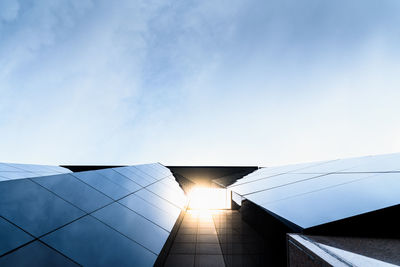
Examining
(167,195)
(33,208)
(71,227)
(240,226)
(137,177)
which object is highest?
(33,208)

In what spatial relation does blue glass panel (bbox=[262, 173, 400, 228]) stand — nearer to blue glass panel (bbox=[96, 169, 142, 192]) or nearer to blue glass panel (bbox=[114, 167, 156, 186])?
blue glass panel (bbox=[96, 169, 142, 192])

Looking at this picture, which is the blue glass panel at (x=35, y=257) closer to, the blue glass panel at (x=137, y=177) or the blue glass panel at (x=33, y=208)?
the blue glass panel at (x=33, y=208)

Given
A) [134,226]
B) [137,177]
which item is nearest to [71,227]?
[134,226]

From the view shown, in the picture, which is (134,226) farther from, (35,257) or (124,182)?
(124,182)

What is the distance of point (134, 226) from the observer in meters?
5.17

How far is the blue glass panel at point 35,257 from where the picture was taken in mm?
2783

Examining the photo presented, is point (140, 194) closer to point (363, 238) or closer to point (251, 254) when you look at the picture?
point (251, 254)

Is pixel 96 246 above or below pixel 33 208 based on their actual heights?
below

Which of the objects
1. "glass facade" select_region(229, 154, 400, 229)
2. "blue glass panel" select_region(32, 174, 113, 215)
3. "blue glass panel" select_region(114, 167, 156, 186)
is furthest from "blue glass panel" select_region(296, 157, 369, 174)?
"blue glass panel" select_region(114, 167, 156, 186)

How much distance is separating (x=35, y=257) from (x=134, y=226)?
2.35m

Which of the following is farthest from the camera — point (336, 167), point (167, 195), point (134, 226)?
point (167, 195)

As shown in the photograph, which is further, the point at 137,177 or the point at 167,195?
the point at 137,177

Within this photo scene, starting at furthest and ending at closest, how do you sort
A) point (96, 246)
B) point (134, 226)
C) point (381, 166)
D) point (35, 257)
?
point (381, 166) < point (134, 226) < point (96, 246) < point (35, 257)

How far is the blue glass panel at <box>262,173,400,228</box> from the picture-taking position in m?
3.49
